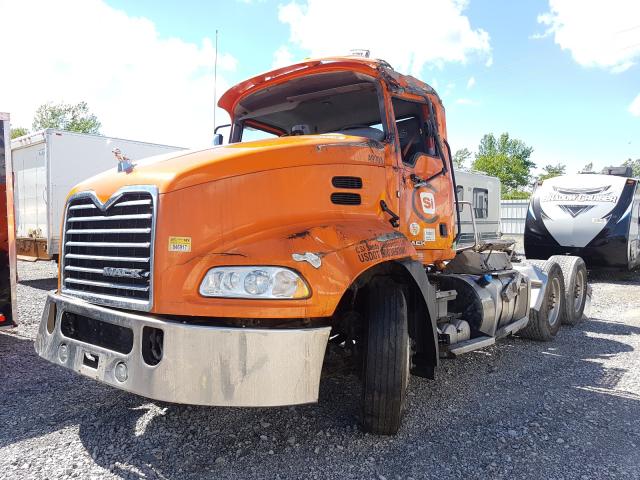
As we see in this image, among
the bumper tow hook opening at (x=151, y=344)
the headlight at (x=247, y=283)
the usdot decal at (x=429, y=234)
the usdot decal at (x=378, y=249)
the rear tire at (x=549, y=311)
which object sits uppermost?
the usdot decal at (x=429, y=234)

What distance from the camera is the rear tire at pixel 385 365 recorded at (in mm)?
3412

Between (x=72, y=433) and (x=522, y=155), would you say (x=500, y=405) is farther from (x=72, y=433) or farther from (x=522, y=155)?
(x=522, y=155)

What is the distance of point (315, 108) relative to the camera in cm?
467

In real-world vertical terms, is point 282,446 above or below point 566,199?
below

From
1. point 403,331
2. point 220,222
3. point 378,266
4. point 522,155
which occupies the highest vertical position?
point 522,155

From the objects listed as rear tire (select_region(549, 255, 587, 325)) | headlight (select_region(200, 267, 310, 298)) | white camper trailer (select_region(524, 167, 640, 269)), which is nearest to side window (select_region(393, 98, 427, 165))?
headlight (select_region(200, 267, 310, 298))

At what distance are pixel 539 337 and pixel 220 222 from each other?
5308mm

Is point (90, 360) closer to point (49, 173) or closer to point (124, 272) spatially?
point (124, 272)

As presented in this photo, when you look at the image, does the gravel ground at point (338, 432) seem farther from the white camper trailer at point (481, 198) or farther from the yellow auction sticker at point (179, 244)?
the white camper trailer at point (481, 198)

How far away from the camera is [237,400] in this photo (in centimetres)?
280

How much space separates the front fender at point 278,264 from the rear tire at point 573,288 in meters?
5.84

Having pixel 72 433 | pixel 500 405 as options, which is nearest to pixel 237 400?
pixel 72 433

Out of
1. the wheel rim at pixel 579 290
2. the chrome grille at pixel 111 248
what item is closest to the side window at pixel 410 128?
the chrome grille at pixel 111 248

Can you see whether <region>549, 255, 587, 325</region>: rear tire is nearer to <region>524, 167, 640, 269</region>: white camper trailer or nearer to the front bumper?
<region>524, 167, 640, 269</region>: white camper trailer
